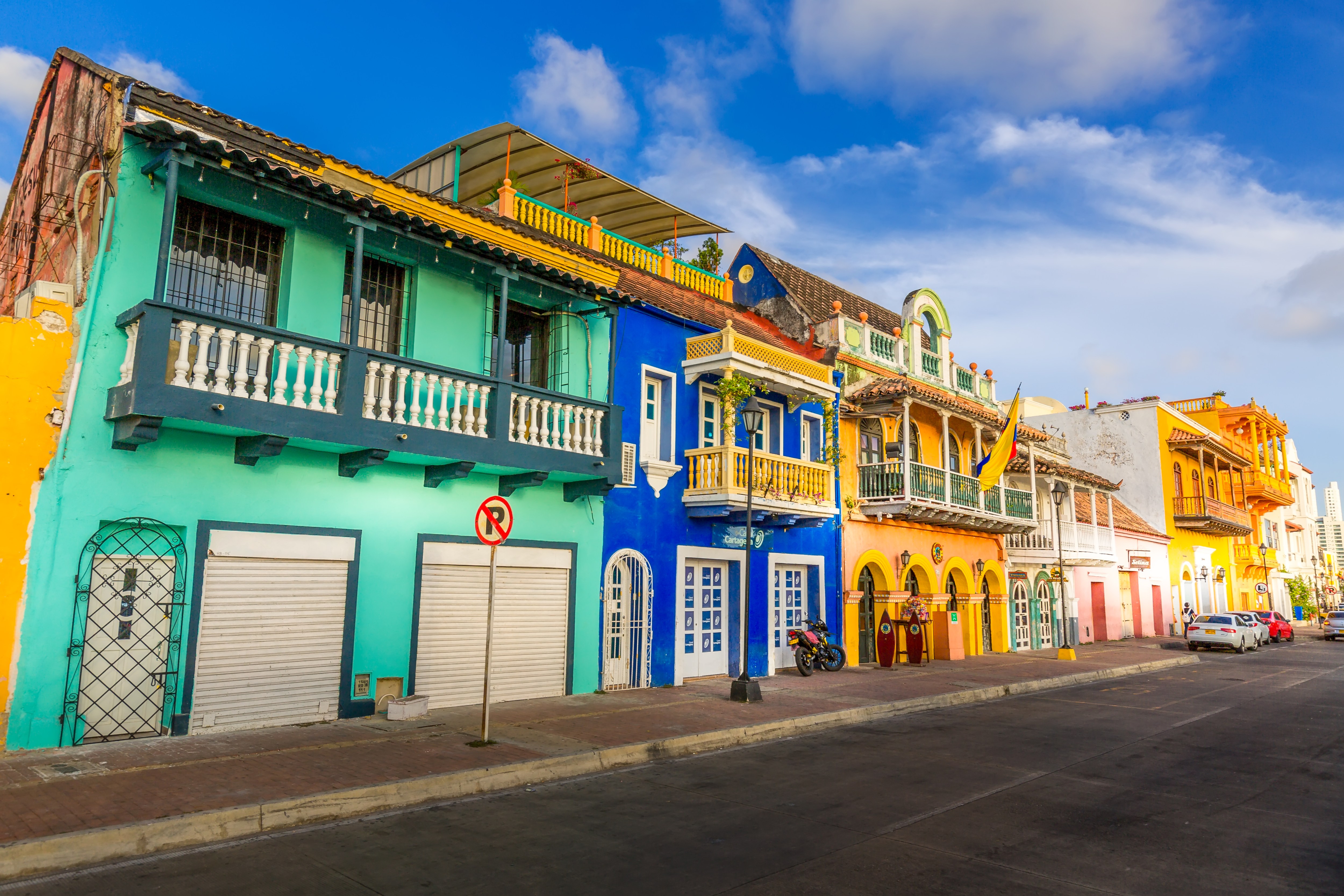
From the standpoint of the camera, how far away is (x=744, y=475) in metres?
16.3

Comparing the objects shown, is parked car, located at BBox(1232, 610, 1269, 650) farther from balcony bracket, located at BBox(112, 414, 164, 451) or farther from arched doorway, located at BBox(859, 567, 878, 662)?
balcony bracket, located at BBox(112, 414, 164, 451)

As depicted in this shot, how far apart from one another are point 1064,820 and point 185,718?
932 centimetres

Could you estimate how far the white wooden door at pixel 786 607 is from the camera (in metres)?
18.5

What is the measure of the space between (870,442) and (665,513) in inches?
318

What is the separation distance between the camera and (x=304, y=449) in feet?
35.6

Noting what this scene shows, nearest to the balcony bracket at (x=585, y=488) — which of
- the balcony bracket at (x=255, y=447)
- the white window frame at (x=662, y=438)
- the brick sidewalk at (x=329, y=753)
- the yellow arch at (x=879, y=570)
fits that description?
the white window frame at (x=662, y=438)

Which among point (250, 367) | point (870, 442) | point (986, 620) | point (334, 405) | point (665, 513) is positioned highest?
point (870, 442)

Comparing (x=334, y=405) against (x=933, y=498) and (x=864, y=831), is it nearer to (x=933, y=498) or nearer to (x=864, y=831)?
(x=864, y=831)

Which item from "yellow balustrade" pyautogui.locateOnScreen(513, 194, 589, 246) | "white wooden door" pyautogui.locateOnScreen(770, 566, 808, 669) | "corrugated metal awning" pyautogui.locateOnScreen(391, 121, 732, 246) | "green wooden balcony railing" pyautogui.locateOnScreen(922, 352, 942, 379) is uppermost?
"corrugated metal awning" pyautogui.locateOnScreen(391, 121, 732, 246)

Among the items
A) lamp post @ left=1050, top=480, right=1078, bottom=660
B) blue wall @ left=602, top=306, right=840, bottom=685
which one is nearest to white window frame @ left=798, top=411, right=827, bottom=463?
blue wall @ left=602, top=306, right=840, bottom=685

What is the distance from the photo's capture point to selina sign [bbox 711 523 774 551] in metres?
17.1

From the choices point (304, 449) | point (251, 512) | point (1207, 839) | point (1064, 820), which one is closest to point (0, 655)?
point (251, 512)

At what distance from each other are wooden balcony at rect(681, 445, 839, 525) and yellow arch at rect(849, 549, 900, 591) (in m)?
3.60

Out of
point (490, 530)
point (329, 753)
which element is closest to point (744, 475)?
point (490, 530)
